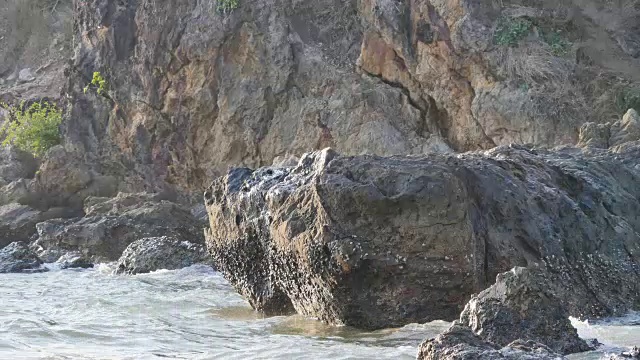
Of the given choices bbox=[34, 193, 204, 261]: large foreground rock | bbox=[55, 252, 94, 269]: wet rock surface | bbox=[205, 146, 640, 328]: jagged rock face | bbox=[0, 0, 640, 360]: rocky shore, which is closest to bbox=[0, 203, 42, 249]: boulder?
bbox=[0, 0, 640, 360]: rocky shore

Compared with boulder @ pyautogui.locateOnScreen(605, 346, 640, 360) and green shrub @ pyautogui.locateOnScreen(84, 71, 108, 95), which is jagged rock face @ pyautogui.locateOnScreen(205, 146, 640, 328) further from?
green shrub @ pyautogui.locateOnScreen(84, 71, 108, 95)

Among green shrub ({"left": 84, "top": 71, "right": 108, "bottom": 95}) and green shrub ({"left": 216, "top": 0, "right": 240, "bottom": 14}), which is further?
green shrub ({"left": 84, "top": 71, "right": 108, "bottom": 95})

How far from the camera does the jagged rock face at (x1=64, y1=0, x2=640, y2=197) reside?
53.0 feet

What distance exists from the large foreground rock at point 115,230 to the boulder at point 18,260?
30.3 inches

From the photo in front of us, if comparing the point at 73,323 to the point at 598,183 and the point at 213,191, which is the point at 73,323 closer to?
the point at 213,191

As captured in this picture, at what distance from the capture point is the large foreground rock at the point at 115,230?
14.6 meters

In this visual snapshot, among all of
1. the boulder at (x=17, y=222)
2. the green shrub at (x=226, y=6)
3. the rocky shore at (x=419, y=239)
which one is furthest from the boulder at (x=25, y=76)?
the rocky shore at (x=419, y=239)

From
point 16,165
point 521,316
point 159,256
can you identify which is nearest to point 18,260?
point 159,256

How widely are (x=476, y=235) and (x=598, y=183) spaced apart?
2.14 metres

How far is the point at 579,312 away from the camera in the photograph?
698 cm

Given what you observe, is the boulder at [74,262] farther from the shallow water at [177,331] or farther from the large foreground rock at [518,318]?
the large foreground rock at [518,318]

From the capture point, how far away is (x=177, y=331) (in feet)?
23.2

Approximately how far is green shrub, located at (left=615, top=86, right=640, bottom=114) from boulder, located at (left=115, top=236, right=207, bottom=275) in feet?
24.2

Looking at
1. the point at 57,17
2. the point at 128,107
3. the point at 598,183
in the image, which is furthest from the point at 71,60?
the point at 598,183
